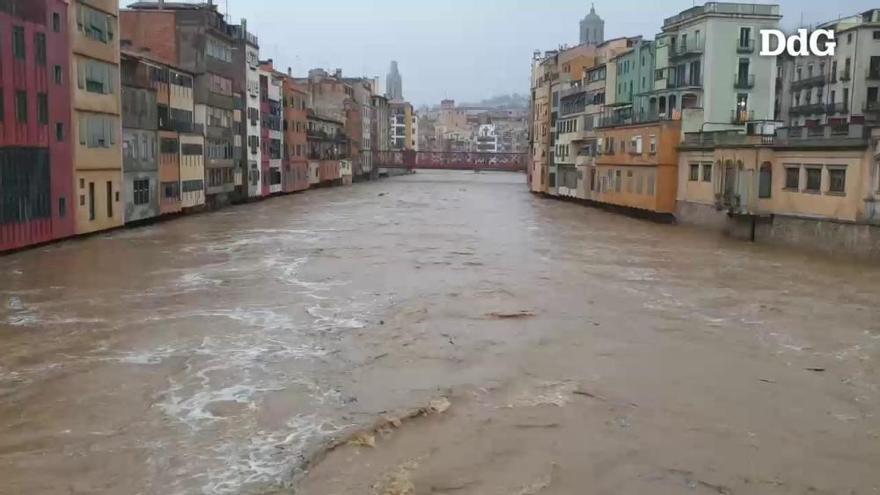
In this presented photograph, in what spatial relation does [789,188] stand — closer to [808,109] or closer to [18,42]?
[808,109]

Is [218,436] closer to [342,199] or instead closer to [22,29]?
[22,29]

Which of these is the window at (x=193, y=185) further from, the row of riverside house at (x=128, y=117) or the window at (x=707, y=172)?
the window at (x=707, y=172)

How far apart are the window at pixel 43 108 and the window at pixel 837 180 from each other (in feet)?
99.1

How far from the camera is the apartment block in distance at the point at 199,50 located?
52125mm

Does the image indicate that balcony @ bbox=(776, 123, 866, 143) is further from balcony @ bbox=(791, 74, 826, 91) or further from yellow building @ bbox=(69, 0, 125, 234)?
yellow building @ bbox=(69, 0, 125, 234)

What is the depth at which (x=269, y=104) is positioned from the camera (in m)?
70.2

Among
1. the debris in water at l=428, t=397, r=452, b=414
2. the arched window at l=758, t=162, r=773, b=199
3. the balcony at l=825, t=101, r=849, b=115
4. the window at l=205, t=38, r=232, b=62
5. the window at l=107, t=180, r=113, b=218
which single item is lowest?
the debris in water at l=428, t=397, r=452, b=414

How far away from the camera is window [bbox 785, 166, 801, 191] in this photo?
35.8 m

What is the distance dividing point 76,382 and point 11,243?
58.5 feet

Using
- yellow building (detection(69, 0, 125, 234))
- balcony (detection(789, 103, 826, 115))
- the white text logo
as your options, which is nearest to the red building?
yellow building (detection(69, 0, 125, 234))

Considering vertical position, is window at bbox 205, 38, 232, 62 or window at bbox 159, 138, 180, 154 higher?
window at bbox 205, 38, 232, 62

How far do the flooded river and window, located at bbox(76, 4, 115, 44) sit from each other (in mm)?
10371

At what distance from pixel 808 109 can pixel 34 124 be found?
1963 inches

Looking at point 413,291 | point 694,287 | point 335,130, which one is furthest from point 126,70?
point 335,130
